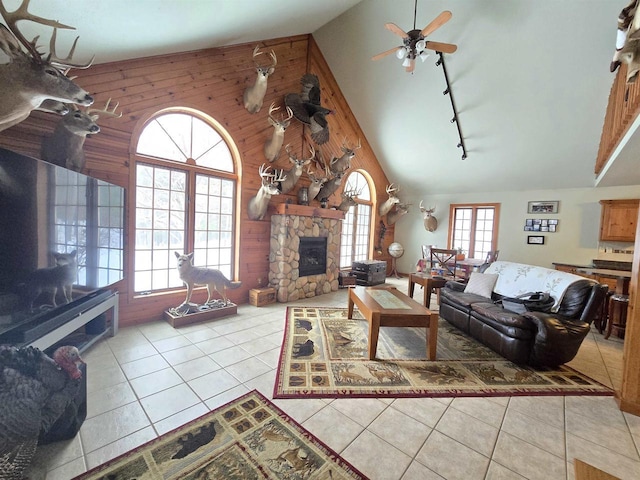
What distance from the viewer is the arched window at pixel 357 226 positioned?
6.72m

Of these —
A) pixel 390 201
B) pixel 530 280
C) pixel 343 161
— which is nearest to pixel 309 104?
pixel 343 161

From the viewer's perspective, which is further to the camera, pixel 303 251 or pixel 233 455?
pixel 303 251

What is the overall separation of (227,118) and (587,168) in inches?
269

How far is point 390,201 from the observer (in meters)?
7.04

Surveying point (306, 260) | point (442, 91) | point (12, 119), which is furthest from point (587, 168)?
point (12, 119)

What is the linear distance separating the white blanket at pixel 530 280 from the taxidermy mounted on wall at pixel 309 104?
13.3 feet

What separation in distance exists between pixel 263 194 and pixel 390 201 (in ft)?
13.4

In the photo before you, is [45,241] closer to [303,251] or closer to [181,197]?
[181,197]

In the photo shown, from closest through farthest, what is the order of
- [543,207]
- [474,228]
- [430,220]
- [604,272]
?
[604,272], [543,207], [474,228], [430,220]

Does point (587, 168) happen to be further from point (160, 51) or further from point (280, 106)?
point (160, 51)

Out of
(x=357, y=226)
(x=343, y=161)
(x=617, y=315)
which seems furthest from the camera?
(x=357, y=226)

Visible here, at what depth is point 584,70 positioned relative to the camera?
3.81 meters

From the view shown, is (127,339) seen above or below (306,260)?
below

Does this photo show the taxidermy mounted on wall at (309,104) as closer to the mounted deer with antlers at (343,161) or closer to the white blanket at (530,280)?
the mounted deer with antlers at (343,161)
